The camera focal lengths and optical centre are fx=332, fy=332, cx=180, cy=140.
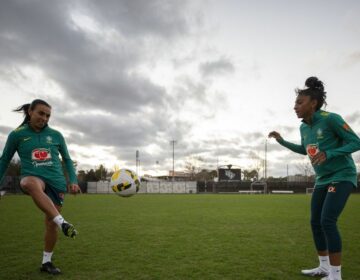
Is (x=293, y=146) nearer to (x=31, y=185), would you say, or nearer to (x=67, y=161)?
(x=67, y=161)

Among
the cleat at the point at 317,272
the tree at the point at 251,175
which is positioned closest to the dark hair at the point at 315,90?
the cleat at the point at 317,272

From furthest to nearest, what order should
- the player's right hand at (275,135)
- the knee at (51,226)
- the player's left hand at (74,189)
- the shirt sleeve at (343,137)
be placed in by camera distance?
the player's right hand at (275,135)
the player's left hand at (74,189)
the knee at (51,226)
the shirt sleeve at (343,137)

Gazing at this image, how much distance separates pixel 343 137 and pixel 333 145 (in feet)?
0.78

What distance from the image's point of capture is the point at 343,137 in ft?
14.8

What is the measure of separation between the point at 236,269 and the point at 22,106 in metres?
4.40

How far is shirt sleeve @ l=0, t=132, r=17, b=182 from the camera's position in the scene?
5.13 m

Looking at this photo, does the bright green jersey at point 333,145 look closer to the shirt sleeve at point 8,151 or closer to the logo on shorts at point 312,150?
the logo on shorts at point 312,150

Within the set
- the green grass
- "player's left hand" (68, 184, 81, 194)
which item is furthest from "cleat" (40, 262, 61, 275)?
"player's left hand" (68, 184, 81, 194)

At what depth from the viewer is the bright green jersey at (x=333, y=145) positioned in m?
4.42

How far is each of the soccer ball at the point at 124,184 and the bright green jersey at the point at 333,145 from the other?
373 cm

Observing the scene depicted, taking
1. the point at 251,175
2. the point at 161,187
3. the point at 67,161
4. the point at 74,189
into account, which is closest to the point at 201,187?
the point at 161,187

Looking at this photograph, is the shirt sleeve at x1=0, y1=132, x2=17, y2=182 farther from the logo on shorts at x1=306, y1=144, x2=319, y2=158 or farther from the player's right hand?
the logo on shorts at x1=306, y1=144, x2=319, y2=158

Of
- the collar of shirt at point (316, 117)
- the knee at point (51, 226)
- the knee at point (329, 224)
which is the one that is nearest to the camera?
the knee at point (329, 224)

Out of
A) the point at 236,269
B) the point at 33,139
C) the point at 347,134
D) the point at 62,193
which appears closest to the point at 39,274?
the point at 62,193
